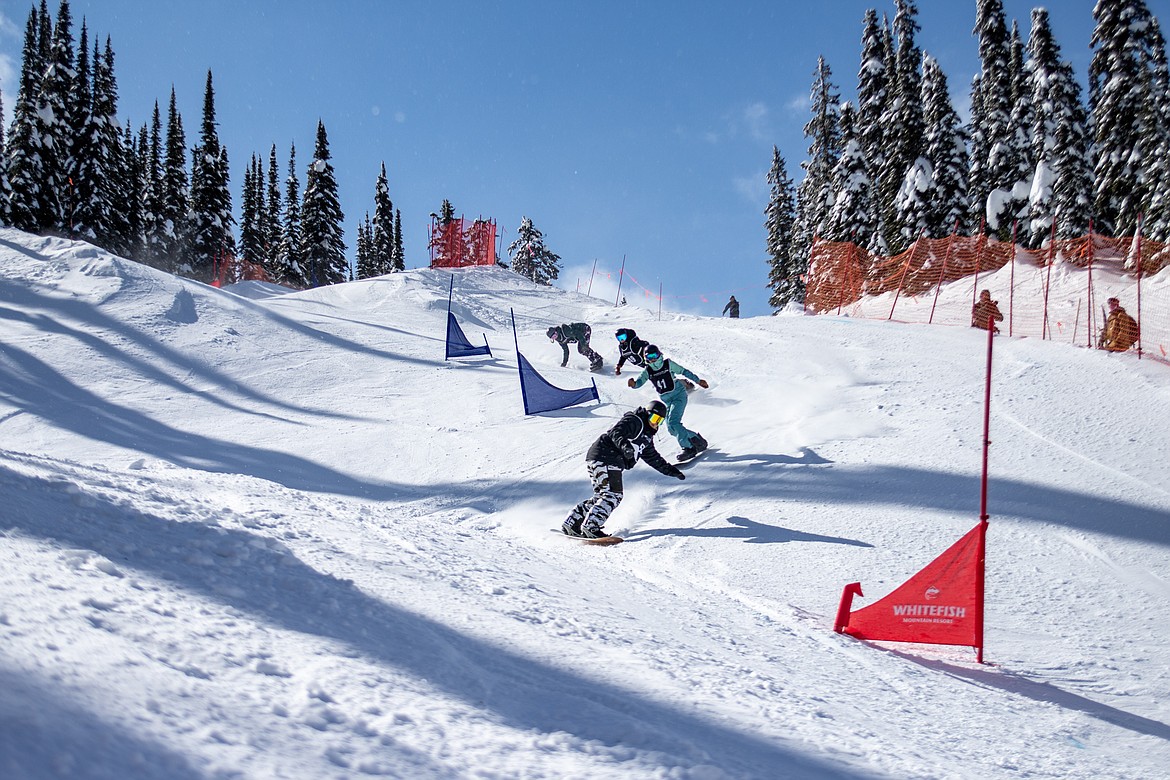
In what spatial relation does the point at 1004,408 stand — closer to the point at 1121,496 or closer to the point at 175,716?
the point at 1121,496

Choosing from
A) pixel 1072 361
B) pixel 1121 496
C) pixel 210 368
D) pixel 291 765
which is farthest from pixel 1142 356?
pixel 210 368

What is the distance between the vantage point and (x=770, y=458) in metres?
9.03

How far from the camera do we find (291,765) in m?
1.75

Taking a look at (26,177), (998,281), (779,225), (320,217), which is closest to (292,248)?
(320,217)

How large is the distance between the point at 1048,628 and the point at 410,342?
48.0 feet

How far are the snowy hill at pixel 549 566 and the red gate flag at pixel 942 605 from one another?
0.68ft

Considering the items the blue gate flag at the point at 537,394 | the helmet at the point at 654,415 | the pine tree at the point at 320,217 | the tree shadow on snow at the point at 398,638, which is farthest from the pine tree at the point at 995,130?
the pine tree at the point at 320,217

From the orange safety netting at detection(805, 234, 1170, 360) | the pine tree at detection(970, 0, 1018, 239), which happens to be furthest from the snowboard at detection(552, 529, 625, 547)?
the pine tree at detection(970, 0, 1018, 239)

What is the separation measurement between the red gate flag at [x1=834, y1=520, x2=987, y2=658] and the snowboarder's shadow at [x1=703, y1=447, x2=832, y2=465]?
12.5 ft

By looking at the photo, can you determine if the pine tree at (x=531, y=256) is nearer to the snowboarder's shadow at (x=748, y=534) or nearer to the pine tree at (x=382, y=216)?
the pine tree at (x=382, y=216)

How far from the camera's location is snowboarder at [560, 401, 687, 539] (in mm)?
7504

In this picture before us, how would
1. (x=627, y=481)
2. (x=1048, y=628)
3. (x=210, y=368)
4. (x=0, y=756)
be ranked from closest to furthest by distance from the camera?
(x=0, y=756) → (x=1048, y=628) → (x=627, y=481) → (x=210, y=368)

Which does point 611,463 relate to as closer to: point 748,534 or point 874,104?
point 748,534

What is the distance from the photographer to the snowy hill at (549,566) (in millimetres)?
2092
